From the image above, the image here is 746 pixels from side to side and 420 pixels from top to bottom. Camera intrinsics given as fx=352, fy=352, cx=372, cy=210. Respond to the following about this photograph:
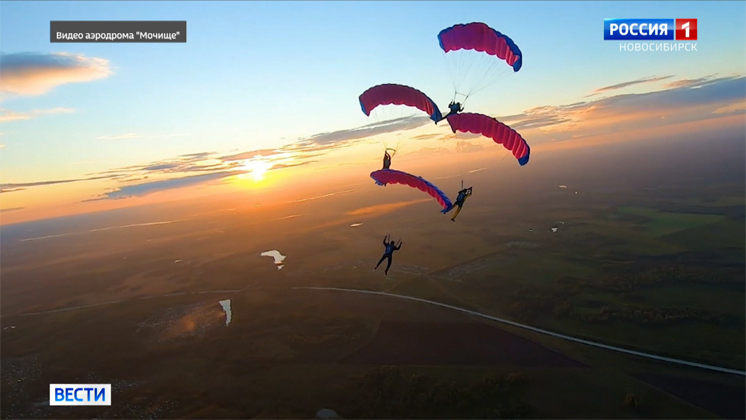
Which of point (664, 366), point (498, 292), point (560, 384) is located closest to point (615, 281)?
point (498, 292)

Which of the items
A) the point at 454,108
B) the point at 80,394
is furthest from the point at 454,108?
the point at 80,394

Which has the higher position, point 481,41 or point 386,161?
point 481,41

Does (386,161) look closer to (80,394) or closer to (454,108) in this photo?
(454,108)

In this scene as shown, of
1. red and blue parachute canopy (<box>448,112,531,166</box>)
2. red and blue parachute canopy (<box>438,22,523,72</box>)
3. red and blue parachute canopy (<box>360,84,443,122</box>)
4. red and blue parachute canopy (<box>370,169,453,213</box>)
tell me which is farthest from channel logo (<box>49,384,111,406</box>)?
red and blue parachute canopy (<box>438,22,523,72</box>)

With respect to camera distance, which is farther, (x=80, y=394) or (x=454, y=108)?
(x=80, y=394)

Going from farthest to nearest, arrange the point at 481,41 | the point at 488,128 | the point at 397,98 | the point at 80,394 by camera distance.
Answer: the point at 80,394 < the point at 397,98 < the point at 488,128 < the point at 481,41

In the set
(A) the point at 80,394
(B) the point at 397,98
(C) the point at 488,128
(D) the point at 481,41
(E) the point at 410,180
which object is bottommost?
(A) the point at 80,394

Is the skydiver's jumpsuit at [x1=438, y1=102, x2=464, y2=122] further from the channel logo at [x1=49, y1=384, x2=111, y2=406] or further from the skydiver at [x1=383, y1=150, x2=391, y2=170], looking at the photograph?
the channel logo at [x1=49, y1=384, x2=111, y2=406]

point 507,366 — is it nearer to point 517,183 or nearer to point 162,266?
point 162,266

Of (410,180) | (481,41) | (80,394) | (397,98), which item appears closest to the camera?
(481,41)
